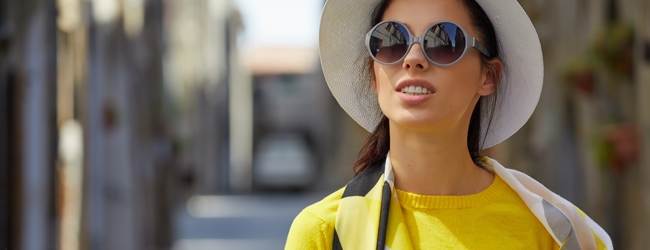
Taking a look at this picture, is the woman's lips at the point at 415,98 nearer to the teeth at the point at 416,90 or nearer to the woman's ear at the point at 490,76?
the teeth at the point at 416,90

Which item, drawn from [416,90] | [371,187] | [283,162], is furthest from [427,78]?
[283,162]

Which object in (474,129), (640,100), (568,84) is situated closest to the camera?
(474,129)

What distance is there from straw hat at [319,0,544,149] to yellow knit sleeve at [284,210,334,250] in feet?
1.17

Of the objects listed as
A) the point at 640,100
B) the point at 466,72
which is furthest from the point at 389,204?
the point at 640,100

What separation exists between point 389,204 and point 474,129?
410 mm

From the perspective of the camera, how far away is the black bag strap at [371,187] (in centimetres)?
128

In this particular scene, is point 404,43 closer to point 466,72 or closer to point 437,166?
point 466,72

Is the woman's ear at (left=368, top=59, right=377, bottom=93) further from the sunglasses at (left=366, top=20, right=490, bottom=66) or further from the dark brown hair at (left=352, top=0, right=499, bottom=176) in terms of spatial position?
the sunglasses at (left=366, top=20, right=490, bottom=66)

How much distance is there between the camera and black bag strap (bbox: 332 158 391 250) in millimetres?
1283

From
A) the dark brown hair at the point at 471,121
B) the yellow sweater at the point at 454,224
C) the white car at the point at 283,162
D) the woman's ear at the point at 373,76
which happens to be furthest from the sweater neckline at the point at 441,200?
the white car at the point at 283,162

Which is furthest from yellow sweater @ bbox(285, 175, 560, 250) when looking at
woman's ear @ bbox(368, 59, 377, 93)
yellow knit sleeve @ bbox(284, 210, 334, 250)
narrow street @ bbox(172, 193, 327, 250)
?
narrow street @ bbox(172, 193, 327, 250)

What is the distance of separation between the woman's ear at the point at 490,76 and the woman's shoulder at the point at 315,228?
0.45 meters

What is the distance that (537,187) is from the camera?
1484 mm

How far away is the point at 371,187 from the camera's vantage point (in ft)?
4.51
